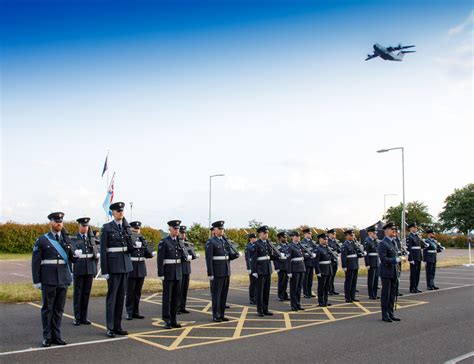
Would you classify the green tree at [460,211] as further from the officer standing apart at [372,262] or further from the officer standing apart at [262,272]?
the officer standing apart at [262,272]

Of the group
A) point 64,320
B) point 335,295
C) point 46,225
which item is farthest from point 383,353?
point 46,225

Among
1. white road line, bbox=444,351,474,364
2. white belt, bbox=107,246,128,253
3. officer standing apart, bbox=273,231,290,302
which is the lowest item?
white road line, bbox=444,351,474,364

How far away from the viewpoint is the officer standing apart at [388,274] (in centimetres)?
1062

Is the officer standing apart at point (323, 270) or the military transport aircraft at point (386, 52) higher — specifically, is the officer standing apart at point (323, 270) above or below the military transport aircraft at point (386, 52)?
below

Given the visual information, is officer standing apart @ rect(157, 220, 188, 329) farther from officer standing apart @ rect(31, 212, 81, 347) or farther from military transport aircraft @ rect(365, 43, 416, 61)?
military transport aircraft @ rect(365, 43, 416, 61)

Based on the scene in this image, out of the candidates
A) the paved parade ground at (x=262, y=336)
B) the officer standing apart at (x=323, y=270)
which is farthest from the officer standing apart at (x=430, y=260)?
the officer standing apart at (x=323, y=270)

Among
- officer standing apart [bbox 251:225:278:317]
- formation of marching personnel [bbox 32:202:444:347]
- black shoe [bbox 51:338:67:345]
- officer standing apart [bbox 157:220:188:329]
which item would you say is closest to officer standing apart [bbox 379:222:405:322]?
formation of marching personnel [bbox 32:202:444:347]

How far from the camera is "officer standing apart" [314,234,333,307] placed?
42.8 ft

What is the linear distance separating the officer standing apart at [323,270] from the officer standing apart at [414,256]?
12.9 feet

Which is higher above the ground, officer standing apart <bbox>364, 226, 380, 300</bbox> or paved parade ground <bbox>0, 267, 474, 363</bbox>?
officer standing apart <bbox>364, 226, 380, 300</bbox>

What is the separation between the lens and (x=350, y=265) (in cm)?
1455

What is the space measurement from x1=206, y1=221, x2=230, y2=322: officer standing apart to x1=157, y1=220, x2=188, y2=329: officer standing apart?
0.67 metres

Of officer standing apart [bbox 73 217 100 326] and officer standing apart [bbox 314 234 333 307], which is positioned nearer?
officer standing apart [bbox 73 217 100 326]

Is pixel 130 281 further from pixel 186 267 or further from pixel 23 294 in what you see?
pixel 23 294
